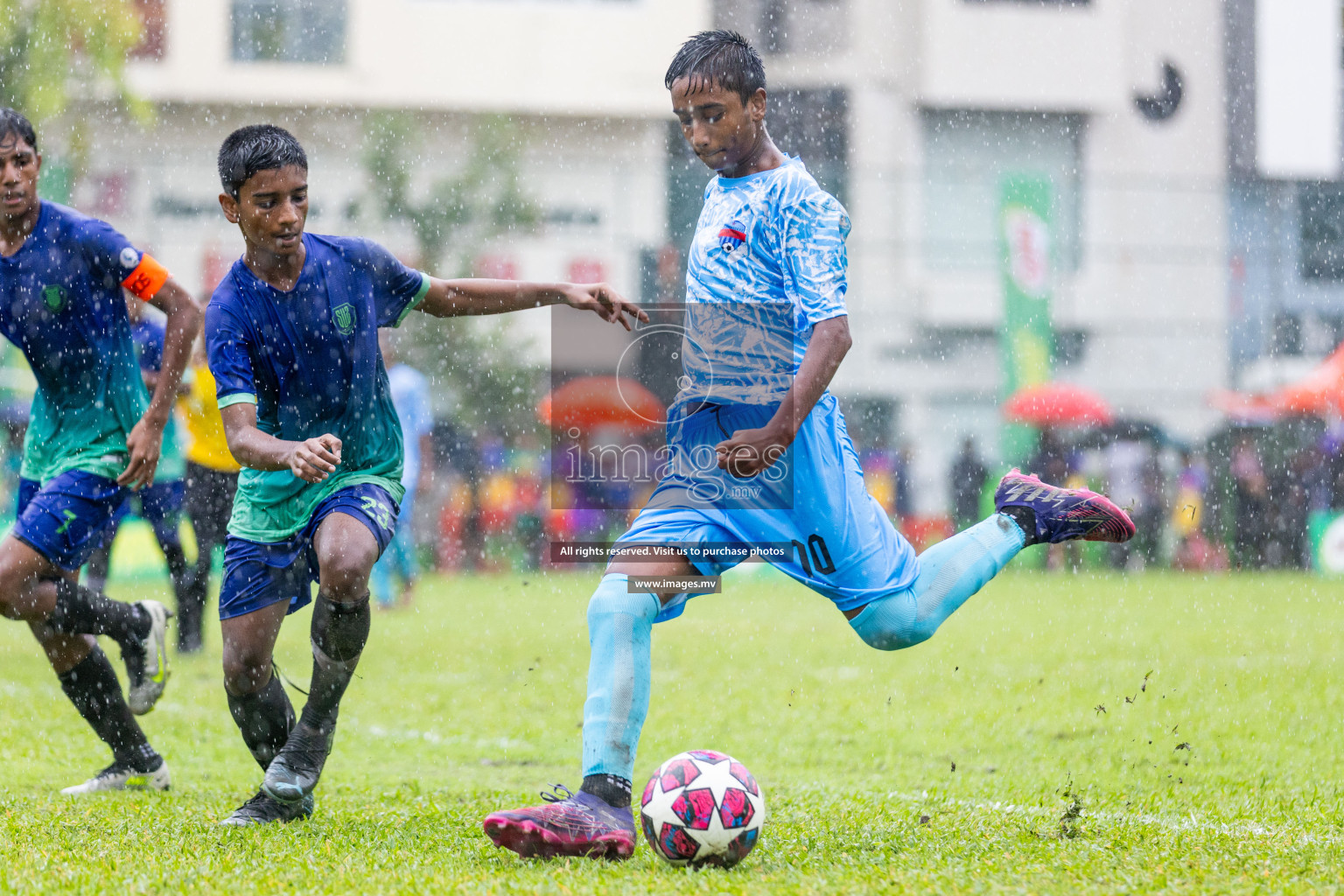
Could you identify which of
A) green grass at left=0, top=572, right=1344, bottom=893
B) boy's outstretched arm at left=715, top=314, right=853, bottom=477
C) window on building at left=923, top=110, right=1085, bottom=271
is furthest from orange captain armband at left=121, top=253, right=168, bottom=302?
window on building at left=923, top=110, right=1085, bottom=271

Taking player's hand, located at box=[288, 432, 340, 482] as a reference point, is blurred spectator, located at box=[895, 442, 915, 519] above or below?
below

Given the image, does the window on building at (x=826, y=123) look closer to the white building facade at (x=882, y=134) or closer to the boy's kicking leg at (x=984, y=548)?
the white building facade at (x=882, y=134)

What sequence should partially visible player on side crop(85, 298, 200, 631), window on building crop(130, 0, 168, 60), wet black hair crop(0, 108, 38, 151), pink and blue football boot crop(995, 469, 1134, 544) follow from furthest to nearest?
window on building crop(130, 0, 168, 60) < partially visible player on side crop(85, 298, 200, 631) < wet black hair crop(0, 108, 38, 151) < pink and blue football boot crop(995, 469, 1134, 544)

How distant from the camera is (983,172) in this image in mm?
24422

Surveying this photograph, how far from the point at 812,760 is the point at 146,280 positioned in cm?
284

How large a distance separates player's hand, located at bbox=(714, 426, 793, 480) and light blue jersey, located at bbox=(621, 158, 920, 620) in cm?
16

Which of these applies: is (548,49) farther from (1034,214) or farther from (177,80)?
(1034,214)

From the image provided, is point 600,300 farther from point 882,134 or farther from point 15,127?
point 882,134

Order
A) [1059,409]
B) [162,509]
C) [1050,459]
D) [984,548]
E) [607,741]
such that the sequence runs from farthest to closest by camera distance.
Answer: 1. [1059,409]
2. [1050,459]
3. [162,509]
4. [984,548]
5. [607,741]

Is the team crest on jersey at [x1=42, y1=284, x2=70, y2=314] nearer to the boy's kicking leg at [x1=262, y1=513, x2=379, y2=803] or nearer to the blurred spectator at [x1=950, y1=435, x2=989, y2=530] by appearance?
the boy's kicking leg at [x1=262, y1=513, x2=379, y2=803]

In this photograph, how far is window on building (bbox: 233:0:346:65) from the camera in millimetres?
25391

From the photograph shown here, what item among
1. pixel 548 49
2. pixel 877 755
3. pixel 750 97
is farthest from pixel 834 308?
pixel 548 49

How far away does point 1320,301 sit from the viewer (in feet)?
81.8

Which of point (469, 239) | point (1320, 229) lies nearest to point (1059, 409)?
point (469, 239)
